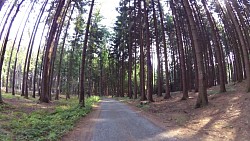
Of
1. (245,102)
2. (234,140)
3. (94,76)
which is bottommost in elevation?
(234,140)

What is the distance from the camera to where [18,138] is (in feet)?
26.2

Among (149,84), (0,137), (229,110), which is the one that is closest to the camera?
(0,137)

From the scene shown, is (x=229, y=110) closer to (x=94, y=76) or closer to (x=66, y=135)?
(x=66, y=135)

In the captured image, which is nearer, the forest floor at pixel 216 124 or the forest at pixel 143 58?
the forest floor at pixel 216 124

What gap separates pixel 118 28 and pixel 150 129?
31.8 metres

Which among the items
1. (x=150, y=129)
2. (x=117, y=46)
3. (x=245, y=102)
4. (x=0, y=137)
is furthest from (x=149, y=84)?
(x=117, y=46)

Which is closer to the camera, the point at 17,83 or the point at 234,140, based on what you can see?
the point at 234,140

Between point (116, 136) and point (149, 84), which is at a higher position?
point (149, 84)

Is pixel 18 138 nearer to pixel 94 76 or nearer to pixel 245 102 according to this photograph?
pixel 245 102

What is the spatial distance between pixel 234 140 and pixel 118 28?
111ft

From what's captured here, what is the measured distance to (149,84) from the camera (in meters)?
23.0

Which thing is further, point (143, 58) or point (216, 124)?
point (143, 58)

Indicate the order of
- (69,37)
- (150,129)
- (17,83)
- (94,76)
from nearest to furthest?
1. (150,129)
2. (69,37)
3. (94,76)
4. (17,83)

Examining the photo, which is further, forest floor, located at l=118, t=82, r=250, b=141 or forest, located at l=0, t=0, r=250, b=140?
forest, located at l=0, t=0, r=250, b=140
